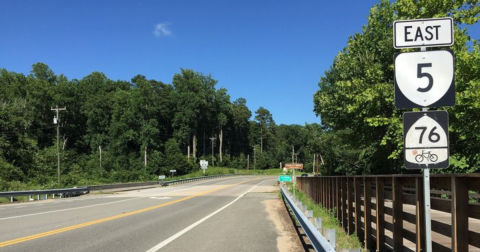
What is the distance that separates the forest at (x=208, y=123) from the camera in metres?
16.6

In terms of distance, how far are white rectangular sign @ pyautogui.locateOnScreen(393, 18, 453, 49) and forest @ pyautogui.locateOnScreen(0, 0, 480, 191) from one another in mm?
10914

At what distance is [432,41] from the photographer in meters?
4.35

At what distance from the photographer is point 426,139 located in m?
3.98

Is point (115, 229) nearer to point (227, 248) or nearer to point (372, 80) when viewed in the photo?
point (227, 248)

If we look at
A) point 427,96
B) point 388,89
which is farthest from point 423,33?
point 388,89

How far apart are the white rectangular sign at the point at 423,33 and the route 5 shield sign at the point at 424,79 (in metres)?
0.27

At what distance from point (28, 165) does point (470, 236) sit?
153ft

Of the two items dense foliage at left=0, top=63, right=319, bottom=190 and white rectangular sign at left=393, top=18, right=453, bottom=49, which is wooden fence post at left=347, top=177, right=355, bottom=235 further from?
dense foliage at left=0, top=63, right=319, bottom=190

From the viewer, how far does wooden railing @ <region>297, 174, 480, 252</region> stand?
383 centimetres

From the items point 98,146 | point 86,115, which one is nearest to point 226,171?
point 98,146

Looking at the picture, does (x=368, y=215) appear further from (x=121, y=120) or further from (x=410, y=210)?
(x=121, y=120)

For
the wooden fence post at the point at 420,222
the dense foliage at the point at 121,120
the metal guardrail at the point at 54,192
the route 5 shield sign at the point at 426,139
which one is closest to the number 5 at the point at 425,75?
the route 5 shield sign at the point at 426,139

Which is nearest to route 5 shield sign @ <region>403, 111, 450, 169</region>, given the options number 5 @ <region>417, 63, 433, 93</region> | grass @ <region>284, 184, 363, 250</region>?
number 5 @ <region>417, 63, 433, 93</region>

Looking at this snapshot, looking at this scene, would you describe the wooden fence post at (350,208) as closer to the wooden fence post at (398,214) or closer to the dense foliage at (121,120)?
the wooden fence post at (398,214)
